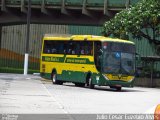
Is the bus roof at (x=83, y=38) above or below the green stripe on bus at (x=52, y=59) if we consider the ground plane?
above

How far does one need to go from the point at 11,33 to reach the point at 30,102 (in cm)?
5415

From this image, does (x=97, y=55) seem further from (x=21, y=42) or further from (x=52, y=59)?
(x=21, y=42)

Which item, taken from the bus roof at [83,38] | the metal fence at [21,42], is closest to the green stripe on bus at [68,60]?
the bus roof at [83,38]

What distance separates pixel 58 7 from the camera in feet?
168

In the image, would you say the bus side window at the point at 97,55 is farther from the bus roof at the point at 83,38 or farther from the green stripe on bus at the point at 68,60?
the green stripe on bus at the point at 68,60

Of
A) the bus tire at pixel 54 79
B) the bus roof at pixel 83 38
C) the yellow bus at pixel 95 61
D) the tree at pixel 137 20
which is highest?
the tree at pixel 137 20

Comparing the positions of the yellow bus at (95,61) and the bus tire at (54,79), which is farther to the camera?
the bus tire at (54,79)

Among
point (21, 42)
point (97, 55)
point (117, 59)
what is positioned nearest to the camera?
point (117, 59)

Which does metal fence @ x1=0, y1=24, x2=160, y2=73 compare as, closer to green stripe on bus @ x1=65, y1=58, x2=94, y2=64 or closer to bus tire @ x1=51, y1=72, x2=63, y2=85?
bus tire @ x1=51, y1=72, x2=63, y2=85

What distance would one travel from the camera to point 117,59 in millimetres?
Answer: 32781

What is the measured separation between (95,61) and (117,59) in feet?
4.37

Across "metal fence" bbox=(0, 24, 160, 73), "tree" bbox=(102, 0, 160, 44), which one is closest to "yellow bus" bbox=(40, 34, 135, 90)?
"tree" bbox=(102, 0, 160, 44)

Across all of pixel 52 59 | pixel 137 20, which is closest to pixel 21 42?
pixel 137 20

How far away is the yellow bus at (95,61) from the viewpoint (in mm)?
32562
